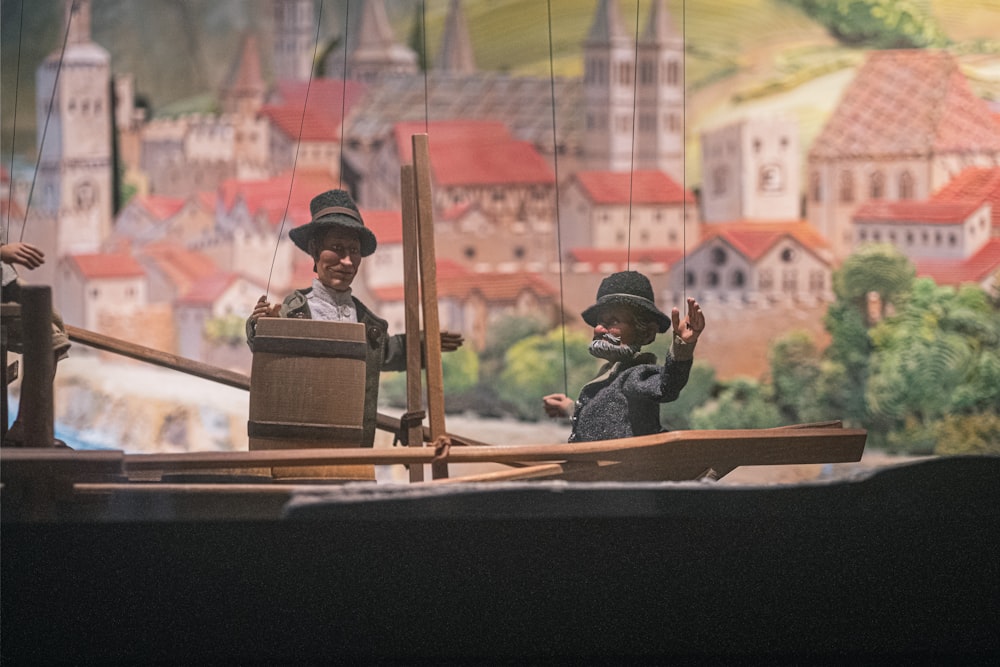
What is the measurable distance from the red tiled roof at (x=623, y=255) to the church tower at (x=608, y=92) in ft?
2.13

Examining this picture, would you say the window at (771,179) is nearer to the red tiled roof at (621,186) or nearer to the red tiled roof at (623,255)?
the red tiled roof at (621,186)

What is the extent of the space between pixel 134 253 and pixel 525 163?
323 cm

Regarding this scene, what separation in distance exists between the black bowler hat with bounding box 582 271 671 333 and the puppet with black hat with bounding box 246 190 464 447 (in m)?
0.61

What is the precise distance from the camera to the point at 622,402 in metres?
→ 3.80

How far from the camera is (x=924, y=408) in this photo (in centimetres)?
1121

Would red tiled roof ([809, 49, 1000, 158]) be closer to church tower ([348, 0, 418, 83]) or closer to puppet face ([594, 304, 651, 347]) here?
church tower ([348, 0, 418, 83])

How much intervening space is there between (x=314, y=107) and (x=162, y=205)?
1598 millimetres

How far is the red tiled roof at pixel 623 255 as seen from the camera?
412 inches

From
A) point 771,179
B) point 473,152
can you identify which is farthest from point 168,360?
point 771,179

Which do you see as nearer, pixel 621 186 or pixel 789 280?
pixel 621 186

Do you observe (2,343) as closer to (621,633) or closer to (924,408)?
(621,633)

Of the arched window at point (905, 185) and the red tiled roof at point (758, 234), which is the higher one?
the arched window at point (905, 185)

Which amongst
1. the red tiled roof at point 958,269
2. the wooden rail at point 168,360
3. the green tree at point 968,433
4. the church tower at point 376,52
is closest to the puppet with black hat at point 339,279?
the wooden rail at point 168,360

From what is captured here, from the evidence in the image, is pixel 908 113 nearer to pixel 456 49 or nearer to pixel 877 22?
pixel 877 22
